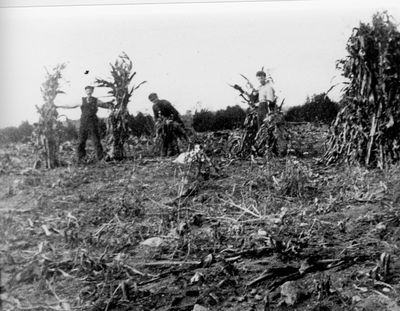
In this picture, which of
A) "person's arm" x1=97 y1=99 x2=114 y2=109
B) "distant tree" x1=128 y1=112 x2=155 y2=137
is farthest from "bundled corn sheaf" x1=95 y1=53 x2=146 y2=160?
"distant tree" x1=128 y1=112 x2=155 y2=137

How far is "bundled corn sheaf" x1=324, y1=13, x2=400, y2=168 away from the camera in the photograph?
5.63 meters

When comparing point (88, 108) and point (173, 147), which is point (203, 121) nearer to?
point (173, 147)

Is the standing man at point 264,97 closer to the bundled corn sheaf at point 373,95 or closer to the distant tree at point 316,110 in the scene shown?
the bundled corn sheaf at point 373,95

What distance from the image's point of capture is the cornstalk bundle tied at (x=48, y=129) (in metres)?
6.86

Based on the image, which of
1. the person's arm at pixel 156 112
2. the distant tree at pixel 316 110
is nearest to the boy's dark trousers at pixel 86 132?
the person's arm at pixel 156 112

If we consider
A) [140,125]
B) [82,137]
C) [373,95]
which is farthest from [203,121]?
[373,95]

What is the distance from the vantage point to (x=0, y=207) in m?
4.90

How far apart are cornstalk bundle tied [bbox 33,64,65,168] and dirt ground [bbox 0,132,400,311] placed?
1094 millimetres

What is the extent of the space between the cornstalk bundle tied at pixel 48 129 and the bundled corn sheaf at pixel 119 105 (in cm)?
82

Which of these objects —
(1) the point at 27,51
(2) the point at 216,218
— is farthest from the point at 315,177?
(1) the point at 27,51

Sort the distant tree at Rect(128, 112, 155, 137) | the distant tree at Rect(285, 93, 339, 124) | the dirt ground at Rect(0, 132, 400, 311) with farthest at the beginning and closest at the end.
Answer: the distant tree at Rect(285, 93, 339, 124) → the distant tree at Rect(128, 112, 155, 137) → the dirt ground at Rect(0, 132, 400, 311)

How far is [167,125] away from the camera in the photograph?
741 cm

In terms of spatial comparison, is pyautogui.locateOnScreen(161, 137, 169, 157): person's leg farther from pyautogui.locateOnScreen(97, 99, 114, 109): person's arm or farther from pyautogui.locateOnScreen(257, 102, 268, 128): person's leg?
pyautogui.locateOnScreen(257, 102, 268, 128): person's leg

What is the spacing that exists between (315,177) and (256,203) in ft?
4.15
